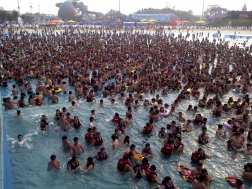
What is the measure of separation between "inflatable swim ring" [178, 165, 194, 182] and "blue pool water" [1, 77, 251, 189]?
0.17 m

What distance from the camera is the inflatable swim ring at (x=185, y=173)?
303 inches

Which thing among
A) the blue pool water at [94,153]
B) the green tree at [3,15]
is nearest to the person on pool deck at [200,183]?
the blue pool water at [94,153]

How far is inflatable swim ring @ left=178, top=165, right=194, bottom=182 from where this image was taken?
770cm

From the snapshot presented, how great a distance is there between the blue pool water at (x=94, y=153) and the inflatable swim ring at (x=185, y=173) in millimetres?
174

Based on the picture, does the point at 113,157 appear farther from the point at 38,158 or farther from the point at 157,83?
the point at 157,83

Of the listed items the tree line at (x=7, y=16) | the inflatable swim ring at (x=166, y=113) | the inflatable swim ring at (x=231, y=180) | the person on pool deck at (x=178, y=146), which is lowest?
the inflatable swim ring at (x=231, y=180)

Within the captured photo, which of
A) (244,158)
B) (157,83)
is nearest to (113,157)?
(244,158)

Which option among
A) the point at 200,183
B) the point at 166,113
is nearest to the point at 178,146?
the point at 200,183

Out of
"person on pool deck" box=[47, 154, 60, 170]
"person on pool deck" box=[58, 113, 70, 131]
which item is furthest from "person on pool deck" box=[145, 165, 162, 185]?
"person on pool deck" box=[58, 113, 70, 131]

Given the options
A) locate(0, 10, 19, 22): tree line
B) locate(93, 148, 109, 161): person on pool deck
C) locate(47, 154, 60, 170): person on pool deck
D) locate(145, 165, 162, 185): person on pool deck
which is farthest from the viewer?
locate(0, 10, 19, 22): tree line

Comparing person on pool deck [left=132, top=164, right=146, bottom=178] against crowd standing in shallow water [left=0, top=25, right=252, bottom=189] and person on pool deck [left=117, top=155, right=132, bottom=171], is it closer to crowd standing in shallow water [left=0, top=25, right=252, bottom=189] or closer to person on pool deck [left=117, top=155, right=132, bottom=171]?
crowd standing in shallow water [left=0, top=25, right=252, bottom=189]

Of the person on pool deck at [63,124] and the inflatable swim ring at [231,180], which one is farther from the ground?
the person on pool deck at [63,124]

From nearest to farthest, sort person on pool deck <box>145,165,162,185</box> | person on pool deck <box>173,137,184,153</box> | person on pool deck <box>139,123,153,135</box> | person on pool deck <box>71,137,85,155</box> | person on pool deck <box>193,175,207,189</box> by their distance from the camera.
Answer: person on pool deck <box>193,175,207,189</box> < person on pool deck <box>145,165,162,185</box> < person on pool deck <box>71,137,85,155</box> < person on pool deck <box>173,137,184,153</box> < person on pool deck <box>139,123,153,135</box>

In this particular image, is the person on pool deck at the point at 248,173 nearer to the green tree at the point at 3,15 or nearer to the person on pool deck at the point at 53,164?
the person on pool deck at the point at 53,164
